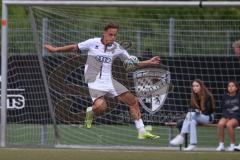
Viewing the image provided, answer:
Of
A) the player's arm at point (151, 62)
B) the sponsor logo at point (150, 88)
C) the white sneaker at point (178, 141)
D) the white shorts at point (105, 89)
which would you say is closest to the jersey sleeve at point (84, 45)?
the white shorts at point (105, 89)

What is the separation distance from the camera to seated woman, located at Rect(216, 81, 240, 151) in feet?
47.4

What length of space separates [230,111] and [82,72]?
2734mm

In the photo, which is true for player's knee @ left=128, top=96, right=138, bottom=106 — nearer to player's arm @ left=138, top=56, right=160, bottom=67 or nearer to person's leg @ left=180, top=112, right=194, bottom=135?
player's arm @ left=138, top=56, right=160, bottom=67

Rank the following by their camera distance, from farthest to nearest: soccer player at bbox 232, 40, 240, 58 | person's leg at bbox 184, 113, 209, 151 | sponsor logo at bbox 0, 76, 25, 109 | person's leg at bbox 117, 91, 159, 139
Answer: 1. sponsor logo at bbox 0, 76, 25, 109
2. person's leg at bbox 184, 113, 209, 151
3. soccer player at bbox 232, 40, 240, 58
4. person's leg at bbox 117, 91, 159, 139

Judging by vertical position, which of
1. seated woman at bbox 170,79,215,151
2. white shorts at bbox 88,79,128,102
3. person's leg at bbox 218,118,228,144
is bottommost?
person's leg at bbox 218,118,228,144

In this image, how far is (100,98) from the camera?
42.8 ft

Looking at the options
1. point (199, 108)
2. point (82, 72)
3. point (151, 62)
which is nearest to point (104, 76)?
point (151, 62)

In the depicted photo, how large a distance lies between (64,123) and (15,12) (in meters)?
12.1

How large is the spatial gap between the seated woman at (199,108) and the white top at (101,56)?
2.13 metres

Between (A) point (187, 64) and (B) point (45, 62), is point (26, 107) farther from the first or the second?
(A) point (187, 64)

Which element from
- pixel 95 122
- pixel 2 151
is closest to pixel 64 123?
pixel 95 122

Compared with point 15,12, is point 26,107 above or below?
below

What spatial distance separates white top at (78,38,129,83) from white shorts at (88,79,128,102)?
2.6 inches

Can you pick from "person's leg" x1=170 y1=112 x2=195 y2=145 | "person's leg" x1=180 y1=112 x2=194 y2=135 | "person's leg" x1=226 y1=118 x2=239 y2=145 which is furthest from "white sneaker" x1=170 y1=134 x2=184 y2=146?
"person's leg" x1=226 y1=118 x2=239 y2=145
